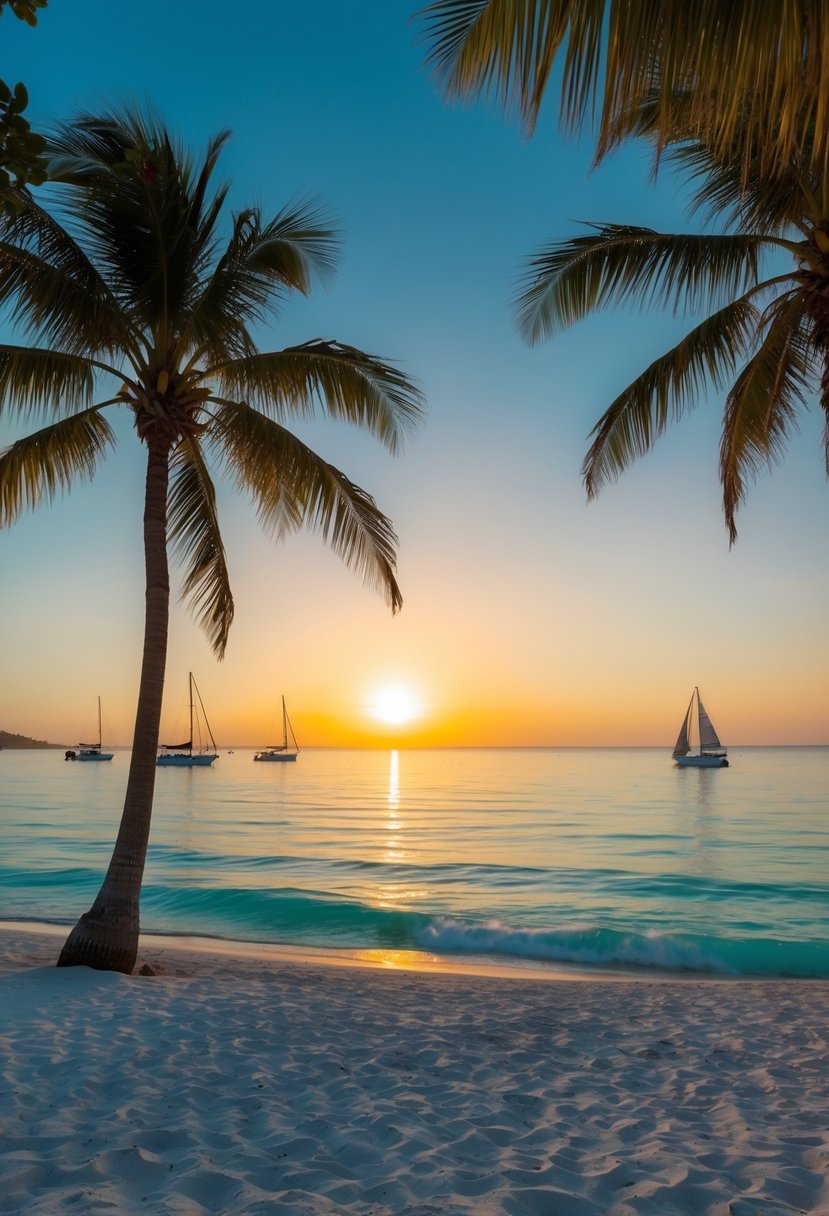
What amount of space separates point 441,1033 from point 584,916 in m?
11.4

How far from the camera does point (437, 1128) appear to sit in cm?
Answer: 438

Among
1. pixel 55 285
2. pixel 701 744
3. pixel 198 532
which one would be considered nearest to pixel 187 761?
pixel 701 744

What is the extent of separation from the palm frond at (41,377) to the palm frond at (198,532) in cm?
173

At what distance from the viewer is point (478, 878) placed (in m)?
22.3

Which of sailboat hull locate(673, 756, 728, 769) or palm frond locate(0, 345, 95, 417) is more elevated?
palm frond locate(0, 345, 95, 417)

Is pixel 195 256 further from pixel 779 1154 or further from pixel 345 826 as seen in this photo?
pixel 345 826

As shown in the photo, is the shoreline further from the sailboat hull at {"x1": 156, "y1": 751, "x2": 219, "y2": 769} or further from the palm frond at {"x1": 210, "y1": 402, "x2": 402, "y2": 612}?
the sailboat hull at {"x1": 156, "y1": 751, "x2": 219, "y2": 769}

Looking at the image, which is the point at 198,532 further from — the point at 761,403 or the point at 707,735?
the point at 707,735

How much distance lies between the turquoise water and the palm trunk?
7.24m

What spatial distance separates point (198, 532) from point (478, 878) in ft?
48.9

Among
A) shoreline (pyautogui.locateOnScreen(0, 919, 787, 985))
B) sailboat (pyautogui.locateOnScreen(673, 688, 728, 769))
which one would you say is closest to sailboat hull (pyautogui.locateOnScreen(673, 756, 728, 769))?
sailboat (pyautogui.locateOnScreen(673, 688, 728, 769))

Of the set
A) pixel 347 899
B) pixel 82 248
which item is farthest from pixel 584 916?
pixel 82 248

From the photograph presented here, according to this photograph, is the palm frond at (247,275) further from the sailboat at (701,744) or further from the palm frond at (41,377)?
the sailboat at (701,744)

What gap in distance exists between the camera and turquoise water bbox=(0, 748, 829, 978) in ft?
50.2
